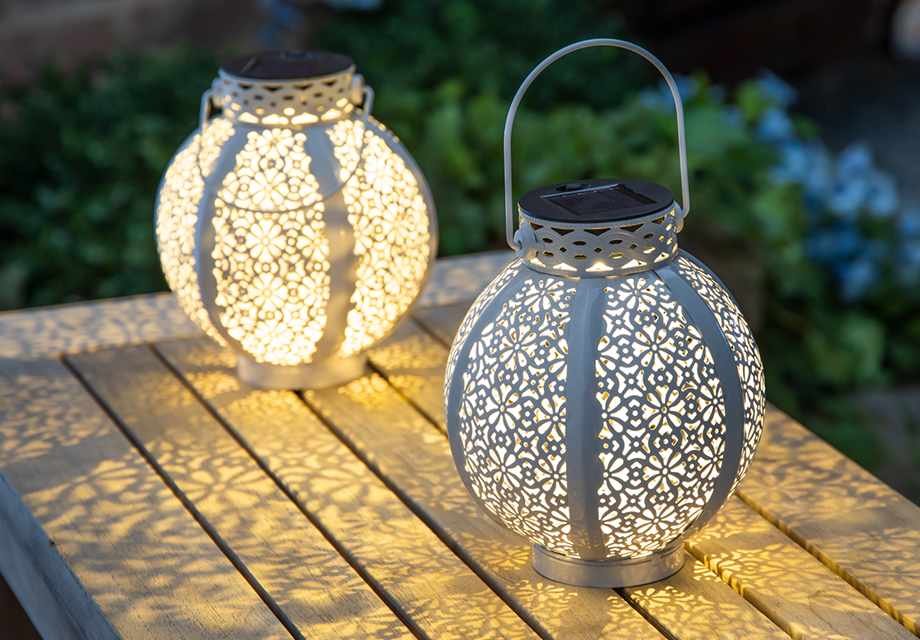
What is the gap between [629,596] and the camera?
123 cm

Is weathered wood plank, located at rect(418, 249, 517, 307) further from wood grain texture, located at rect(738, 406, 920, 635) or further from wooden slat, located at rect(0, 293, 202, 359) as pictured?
wood grain texture, located at rect(738, 406, 920, 635)

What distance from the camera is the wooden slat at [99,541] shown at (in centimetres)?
121

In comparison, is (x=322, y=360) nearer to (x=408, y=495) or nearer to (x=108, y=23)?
(x=408, y=495)

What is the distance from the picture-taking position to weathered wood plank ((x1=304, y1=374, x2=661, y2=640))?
1.19 meters

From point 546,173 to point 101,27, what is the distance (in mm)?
2262

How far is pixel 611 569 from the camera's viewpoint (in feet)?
4.06

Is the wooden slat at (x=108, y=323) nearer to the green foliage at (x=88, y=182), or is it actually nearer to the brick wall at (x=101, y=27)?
the green foliage at (x=88, y=182)

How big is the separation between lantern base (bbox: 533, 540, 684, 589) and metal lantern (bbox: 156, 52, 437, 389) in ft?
1.74

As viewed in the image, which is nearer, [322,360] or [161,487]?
[161,487]

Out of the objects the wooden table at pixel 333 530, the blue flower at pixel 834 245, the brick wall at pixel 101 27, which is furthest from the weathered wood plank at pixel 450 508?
the brick wall at pixel 101 27

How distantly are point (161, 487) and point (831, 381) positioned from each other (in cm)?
232

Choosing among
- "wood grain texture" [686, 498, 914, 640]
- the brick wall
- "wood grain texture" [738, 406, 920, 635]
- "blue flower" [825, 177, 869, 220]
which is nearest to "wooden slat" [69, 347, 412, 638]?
"wood grain texture" [686, 498, 914, 640]

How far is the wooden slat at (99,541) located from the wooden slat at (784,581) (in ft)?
1.73

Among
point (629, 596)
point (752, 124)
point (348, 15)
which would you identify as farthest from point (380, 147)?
point (348, 15)
